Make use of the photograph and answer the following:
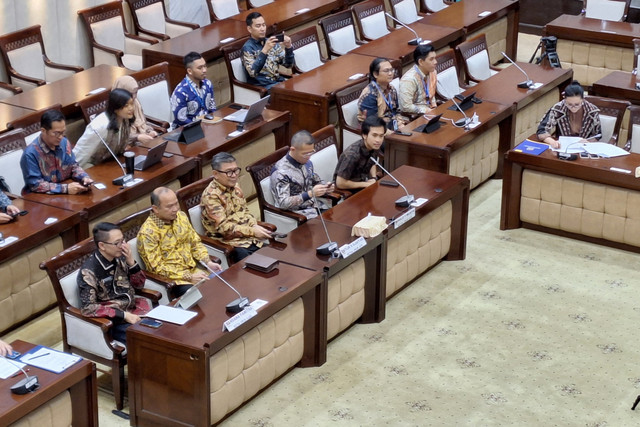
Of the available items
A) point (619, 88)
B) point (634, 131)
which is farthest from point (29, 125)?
point (619, 88)

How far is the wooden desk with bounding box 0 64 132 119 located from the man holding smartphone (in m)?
1.05

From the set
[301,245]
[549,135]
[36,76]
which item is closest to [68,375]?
[301,245]

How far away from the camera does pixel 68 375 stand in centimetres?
514

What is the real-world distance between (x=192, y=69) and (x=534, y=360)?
356 cm

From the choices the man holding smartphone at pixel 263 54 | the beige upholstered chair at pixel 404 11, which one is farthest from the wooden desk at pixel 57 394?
the beige upholstered chair at pixel 404 11

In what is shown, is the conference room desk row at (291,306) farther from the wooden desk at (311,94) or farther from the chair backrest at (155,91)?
the chair backrest at (155,91)

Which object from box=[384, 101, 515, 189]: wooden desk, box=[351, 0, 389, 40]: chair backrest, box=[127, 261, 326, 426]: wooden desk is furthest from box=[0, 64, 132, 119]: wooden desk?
box=[127, 261, 326, 426]: wooden desk

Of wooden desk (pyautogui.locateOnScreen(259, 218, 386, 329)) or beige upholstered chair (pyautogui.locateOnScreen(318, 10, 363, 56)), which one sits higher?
beige upholstered chair (pyautogui.locateOnScreen(318, 10, 363, 56))

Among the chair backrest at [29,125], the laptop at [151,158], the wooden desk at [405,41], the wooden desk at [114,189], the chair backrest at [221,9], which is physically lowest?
the wooden desk at [114,189]

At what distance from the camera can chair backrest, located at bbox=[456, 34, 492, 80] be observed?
9.52 metres

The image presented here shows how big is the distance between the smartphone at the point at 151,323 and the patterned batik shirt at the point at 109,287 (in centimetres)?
27

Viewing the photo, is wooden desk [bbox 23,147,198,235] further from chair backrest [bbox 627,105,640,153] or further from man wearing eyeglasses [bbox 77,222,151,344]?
chair backrest [bbox 627,105,640,153]

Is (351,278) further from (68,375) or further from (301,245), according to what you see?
(68,375)

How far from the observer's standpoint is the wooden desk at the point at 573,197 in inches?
296
